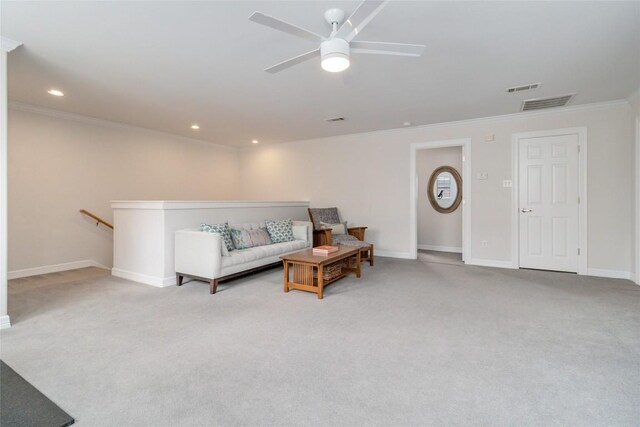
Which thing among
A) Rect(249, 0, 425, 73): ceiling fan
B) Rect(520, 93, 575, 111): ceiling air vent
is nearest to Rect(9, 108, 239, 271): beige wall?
Rect(249, 0, 425, 73): ceiling fan

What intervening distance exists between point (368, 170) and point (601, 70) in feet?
11.8

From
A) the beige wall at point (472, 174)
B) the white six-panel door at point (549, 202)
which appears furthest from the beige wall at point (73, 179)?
the white six-panel door at point (549, 202)

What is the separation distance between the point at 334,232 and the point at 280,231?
1.10m

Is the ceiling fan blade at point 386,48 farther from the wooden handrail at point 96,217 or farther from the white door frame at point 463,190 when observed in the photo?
the wooden handrail at point 96,217

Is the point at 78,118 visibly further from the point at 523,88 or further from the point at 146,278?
the point at 523,88

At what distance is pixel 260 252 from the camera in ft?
14.2

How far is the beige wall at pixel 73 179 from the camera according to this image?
4.49m

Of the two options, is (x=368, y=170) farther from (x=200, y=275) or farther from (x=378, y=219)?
(x=200, y=275)

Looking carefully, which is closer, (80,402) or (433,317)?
(80,402)

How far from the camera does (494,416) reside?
5.16 ft

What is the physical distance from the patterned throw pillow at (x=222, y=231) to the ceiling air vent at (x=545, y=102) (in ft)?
14.4

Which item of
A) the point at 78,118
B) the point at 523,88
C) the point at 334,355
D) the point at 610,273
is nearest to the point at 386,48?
the point at 334,355

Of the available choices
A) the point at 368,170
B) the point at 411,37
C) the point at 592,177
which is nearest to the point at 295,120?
the point at 368,170

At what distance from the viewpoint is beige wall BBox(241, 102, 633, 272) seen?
171 inches
